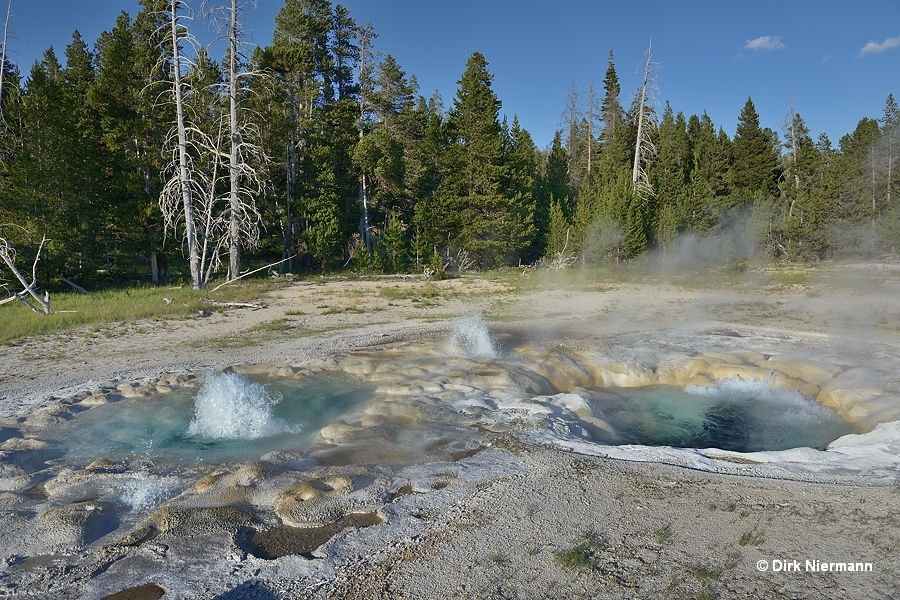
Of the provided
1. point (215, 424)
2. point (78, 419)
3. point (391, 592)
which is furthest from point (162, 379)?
point (391, 592)

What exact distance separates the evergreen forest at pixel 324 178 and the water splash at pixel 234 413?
10478 mm

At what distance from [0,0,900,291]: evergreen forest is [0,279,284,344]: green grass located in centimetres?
139

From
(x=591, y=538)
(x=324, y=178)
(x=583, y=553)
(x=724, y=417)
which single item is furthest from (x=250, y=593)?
(x=324, y=178)

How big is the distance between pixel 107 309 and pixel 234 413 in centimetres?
815

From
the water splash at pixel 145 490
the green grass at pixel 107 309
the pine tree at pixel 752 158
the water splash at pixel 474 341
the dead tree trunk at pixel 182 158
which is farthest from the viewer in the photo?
the pine tree at pixel 752 158

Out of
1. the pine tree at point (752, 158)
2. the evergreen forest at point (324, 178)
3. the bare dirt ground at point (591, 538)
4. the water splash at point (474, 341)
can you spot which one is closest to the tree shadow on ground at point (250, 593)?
the bare dirt ground at point (591, 538)

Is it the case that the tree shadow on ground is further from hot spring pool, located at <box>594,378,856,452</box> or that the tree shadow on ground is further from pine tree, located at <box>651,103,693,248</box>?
pine tree, located at <box>651,103,693,248</box>

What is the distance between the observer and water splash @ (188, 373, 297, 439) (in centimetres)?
571

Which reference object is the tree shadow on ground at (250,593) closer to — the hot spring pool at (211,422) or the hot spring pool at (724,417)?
the hot spring pool at (211,422)

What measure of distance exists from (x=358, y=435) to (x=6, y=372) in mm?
5674

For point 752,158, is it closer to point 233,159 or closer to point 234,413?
point 233,159

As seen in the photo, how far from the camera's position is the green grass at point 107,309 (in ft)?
34.3

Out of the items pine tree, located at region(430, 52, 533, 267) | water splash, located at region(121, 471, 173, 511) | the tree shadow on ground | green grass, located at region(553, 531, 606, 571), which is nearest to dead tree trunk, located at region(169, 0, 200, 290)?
pine tree, located at region(430, 52, 533, 267)

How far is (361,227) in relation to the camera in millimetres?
26656
